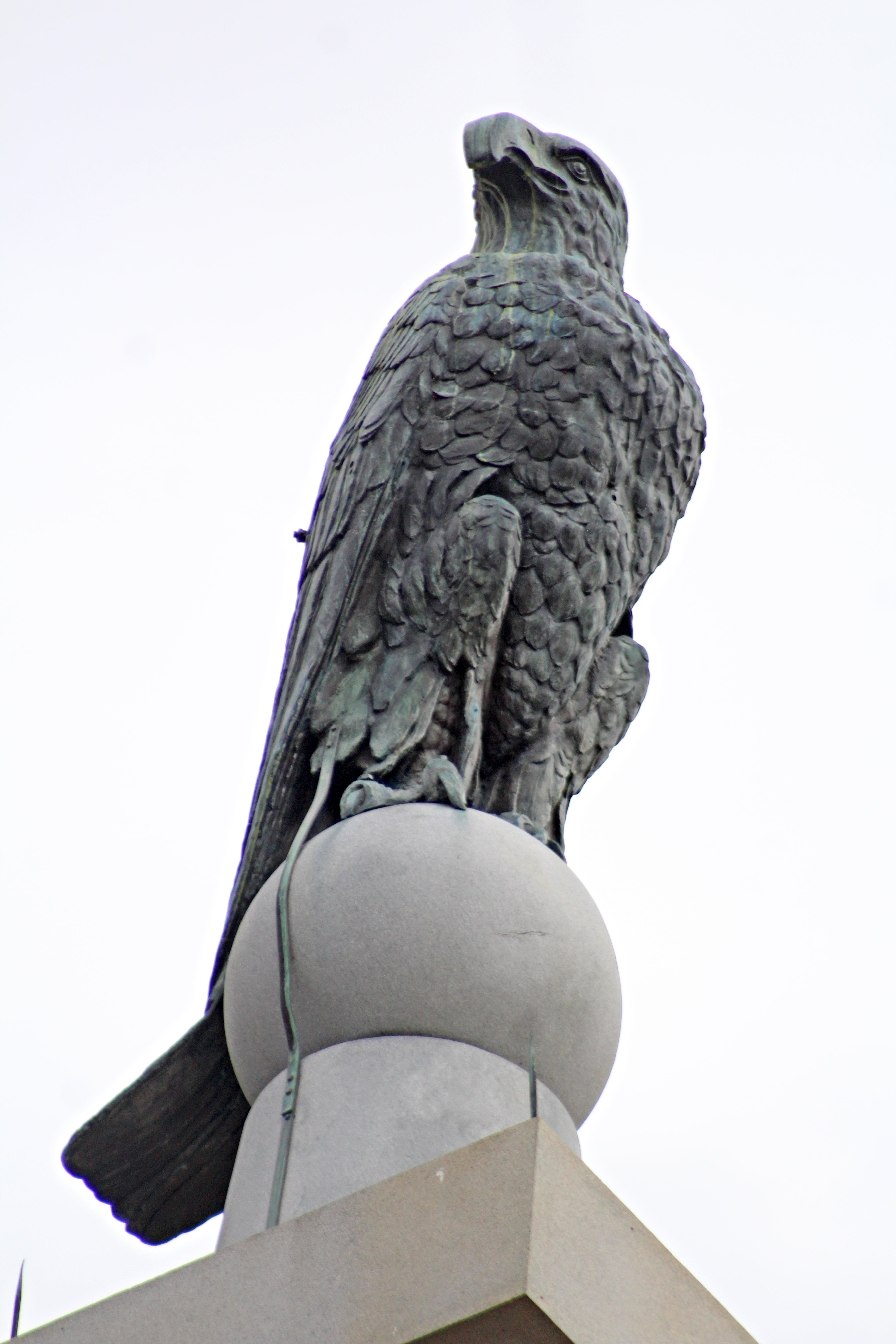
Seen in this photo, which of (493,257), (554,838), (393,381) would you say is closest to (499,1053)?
(554,838)

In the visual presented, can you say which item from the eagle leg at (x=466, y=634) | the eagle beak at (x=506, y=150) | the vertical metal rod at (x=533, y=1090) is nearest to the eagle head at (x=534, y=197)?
the eagle beak at (x=506, y=150)

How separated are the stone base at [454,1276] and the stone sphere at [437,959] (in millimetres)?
948

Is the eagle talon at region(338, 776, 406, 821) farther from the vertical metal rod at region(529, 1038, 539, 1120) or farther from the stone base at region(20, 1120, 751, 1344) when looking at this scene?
the stone base at region(20, 1120, 751, 1344)

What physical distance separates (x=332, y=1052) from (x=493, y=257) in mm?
3215

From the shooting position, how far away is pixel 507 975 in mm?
4055

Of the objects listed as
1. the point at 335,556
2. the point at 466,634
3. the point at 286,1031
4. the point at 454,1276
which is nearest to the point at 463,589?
the point at 466,634

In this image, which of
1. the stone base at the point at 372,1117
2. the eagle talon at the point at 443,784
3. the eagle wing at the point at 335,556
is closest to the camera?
the stone base at the point at 372,1117

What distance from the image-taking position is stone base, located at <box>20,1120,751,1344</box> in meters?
2.82

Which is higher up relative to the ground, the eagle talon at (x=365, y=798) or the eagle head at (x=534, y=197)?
the eagle head at (x=534, y=197)

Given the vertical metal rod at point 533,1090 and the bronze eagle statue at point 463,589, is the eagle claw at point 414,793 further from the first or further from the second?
the vertical metal rod at point 533,1090

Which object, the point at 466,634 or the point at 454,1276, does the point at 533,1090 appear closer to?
the point at 454,1276

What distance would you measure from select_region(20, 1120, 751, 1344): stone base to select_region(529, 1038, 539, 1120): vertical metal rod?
0.54 ft

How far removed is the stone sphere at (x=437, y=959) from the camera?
159 inches

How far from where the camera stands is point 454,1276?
2.86 metres
